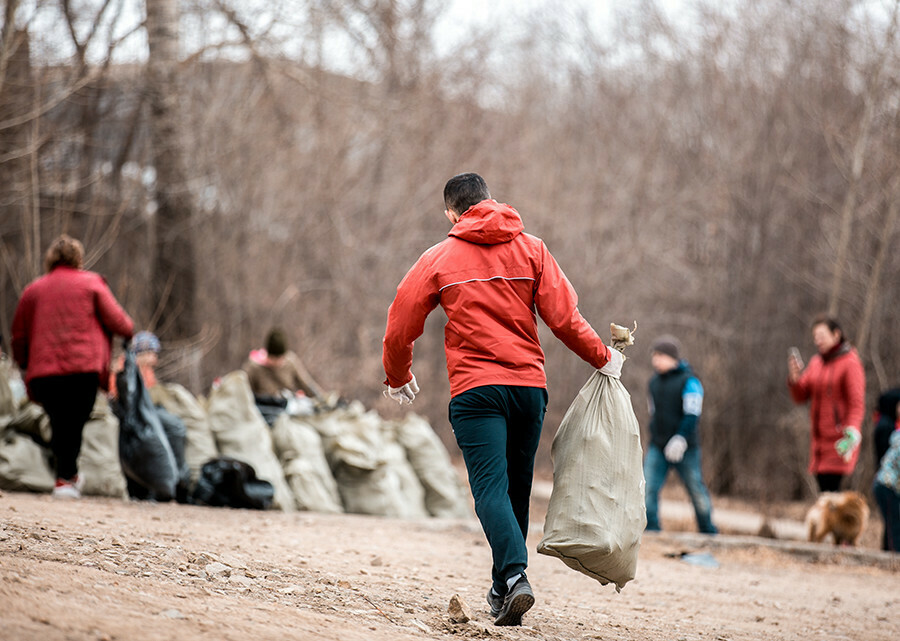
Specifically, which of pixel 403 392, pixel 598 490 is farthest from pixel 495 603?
pixel 403 392

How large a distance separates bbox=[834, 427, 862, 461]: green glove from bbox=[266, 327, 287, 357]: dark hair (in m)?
4.85

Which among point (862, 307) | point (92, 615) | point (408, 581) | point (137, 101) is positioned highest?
point (137, 101)

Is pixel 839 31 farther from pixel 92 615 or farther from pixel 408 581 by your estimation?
pixel 92 615

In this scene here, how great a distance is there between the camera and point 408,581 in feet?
16.4

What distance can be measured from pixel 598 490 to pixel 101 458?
4.64 m

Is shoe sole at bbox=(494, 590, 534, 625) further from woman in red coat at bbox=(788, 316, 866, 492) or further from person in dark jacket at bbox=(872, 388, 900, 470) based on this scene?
person in dark jacket at bbox=(872, 388, 900, 470)

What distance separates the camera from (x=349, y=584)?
14.7 feet

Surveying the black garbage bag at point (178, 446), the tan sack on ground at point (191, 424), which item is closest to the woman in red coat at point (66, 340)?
the black garbage bag at point (178, 446)

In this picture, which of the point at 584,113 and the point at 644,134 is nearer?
the point at 644,134

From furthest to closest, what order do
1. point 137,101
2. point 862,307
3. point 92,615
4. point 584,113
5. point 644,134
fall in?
1. point 584,113
2. point 644,134
3. point 862,307
4. point 137,101
5. point 92,615

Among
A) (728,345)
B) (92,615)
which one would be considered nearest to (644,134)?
(728,345)

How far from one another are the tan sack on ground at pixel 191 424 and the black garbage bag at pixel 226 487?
152mm

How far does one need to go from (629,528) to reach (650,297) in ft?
50.4

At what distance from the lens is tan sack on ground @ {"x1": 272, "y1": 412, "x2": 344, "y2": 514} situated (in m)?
8.11
